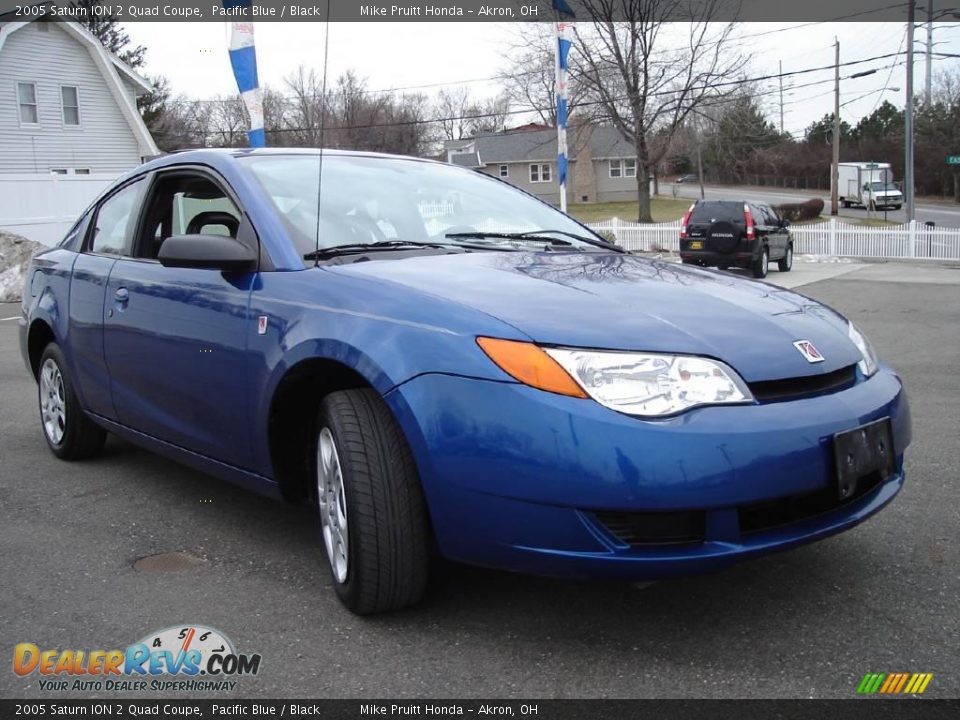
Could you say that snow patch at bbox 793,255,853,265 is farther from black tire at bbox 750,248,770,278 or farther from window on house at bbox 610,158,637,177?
window on house at bbox 610,158,637,177

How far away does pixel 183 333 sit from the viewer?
3551 mm

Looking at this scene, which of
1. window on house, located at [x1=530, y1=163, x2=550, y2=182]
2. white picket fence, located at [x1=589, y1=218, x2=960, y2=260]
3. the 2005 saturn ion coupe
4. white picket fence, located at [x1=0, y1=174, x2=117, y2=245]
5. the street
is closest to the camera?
the 2005 saturn ion coupe

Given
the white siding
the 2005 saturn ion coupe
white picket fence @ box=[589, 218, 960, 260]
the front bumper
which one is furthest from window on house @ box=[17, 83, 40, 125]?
the front bumper

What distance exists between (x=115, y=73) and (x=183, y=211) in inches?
1203

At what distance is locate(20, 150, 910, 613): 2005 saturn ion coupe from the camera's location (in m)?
2.40

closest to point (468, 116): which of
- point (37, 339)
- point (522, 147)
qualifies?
point (522, 147)

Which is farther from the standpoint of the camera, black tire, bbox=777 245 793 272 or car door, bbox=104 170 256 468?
black tire, bbox=777 245 793 272

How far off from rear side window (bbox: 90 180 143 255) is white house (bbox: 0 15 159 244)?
79.0 feet

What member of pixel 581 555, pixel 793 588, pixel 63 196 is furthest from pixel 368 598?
pixel 63 196

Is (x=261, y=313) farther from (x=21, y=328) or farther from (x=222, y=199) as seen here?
(x=21, y=328)

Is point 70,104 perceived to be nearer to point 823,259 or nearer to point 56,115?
point 56,115

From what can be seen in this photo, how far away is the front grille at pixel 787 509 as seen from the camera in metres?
2.48

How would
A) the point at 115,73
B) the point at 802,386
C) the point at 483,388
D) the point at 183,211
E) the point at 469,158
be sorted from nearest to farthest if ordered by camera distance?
1. the point at 483,388
2. the point at 802,386
3. the point at 183,211
4. the point at 115,73
5. the point at 469,158
